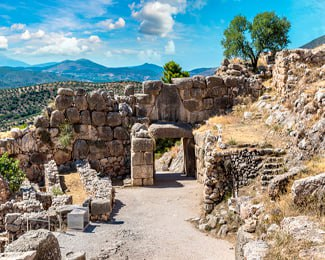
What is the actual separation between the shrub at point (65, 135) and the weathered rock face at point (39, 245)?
38.1ft

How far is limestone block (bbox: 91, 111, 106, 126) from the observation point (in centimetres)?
1861

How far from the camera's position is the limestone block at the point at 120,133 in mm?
18888

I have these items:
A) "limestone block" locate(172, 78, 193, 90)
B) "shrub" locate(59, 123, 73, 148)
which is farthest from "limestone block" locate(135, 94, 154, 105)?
"shrub" locate(59, 123, 73, 148)

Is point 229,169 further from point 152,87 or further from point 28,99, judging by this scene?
point 28,99

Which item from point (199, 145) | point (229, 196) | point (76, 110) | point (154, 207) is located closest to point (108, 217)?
point (154, 207)

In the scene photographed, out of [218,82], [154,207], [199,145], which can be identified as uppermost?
[218,82]

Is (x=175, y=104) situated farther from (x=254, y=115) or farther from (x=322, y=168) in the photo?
(x=322, y=168)

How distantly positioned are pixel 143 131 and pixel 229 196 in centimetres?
625

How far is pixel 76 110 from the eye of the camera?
1848 cm

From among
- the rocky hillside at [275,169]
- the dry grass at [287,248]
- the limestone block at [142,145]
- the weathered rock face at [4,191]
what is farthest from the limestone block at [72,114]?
the dry grass at [287,248]

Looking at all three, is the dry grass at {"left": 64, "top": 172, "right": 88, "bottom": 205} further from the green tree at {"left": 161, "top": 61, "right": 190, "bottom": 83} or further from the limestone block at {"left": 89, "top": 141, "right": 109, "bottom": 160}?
the green tree at {"left": 161, "top": 61, "right": 190, "bottom": 83}

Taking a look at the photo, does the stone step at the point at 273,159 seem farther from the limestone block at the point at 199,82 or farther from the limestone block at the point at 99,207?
the limestone block at the point at 199,82

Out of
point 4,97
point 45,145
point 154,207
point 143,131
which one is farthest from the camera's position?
point 4,97

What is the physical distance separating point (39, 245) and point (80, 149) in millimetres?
12276
